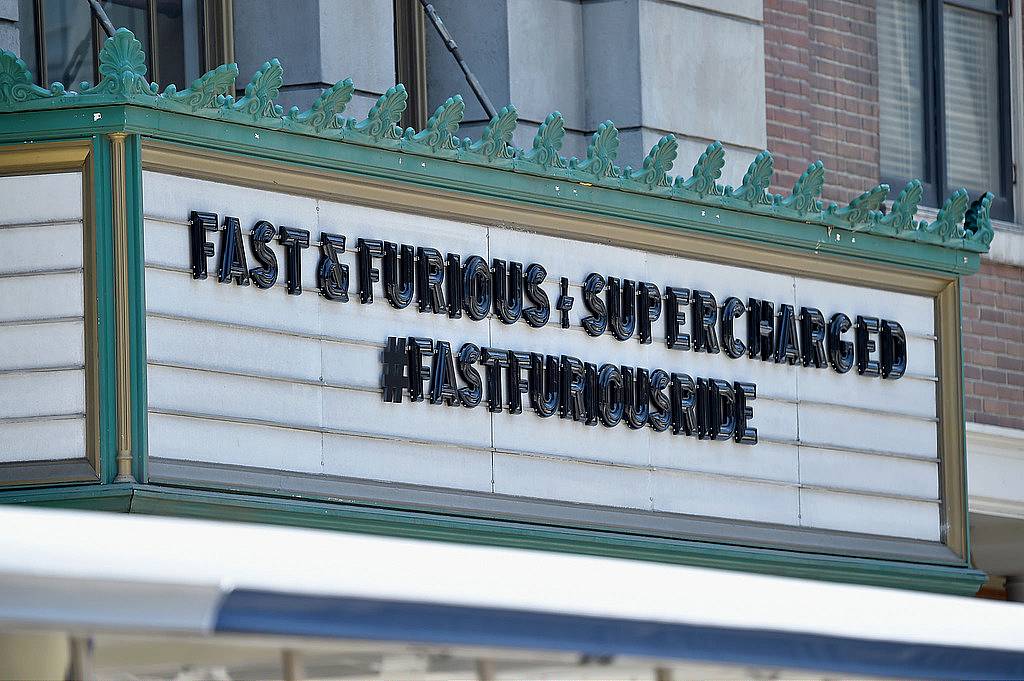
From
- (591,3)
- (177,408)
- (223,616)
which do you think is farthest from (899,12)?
(223,616)

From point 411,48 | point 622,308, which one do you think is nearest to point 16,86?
point 622,308

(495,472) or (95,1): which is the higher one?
(95,1)

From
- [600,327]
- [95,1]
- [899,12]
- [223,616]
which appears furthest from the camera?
[899,12]

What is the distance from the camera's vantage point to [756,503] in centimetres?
1012

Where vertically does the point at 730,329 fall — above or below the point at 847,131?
below

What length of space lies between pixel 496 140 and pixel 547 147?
13.3 inches

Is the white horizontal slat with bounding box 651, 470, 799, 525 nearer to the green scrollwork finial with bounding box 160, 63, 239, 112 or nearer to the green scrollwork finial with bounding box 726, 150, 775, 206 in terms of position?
the green scrollwork finial with bounding box 726, 150, 775, 206

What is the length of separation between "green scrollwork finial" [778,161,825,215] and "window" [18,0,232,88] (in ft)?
9.60

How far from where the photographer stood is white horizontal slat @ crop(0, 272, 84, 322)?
25.0 feet

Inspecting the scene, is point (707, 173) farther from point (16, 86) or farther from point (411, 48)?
point (16, 86)

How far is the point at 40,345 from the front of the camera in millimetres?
7645

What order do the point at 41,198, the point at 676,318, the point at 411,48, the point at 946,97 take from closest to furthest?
the point at 41,198
the point at 676,318
the point at 411,48
the point at 946,97

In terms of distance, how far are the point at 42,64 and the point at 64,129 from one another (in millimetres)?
2392

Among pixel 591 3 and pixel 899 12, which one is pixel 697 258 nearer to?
pixel 591 3
